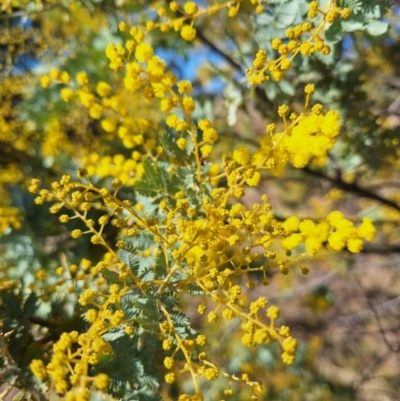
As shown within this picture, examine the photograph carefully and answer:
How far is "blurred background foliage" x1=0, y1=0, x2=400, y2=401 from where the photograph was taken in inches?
65.9

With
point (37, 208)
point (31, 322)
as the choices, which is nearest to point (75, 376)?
point (31, 322)

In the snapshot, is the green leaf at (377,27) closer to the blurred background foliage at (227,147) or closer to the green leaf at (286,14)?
the blurred background foliage at (227,147)

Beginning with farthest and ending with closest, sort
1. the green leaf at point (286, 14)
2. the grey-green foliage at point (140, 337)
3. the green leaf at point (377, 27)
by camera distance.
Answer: the green leaf at point (286, 14) < the green leaf at point (377, 27) < the grey-green foliage at point (140, 337)

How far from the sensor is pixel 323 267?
14.9 feet

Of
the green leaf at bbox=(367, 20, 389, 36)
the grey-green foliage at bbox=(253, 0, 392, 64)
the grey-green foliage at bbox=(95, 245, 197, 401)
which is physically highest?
the grey-green foliage at bbox=(253, 0, 392, 64)

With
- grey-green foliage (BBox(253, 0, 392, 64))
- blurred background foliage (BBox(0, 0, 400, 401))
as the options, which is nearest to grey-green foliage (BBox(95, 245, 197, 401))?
blurred background foliage (BBox(0, 0, 400, 401))

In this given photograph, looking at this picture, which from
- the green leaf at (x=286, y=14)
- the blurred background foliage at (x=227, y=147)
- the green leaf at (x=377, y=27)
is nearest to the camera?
the green leaf at (x=377, y=27)

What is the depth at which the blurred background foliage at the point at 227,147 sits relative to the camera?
5.49 feet

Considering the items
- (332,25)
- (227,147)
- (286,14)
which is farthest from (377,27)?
(227,147)

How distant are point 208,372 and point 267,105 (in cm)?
145

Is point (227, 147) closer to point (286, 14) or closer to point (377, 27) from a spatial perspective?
point (286, 14)

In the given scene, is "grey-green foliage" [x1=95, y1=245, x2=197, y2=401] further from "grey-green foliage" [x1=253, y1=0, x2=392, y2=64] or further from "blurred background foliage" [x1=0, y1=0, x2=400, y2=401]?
"grey-green foliage" [x1=253, y1=0, x2=392, y2=64]

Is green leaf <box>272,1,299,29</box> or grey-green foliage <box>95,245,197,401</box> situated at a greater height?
green leaf <box>272,1,299,29</box>

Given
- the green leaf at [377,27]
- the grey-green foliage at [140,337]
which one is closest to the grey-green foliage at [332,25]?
the green leaf at [377,27]
